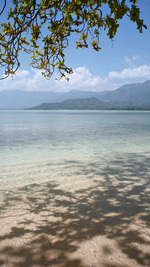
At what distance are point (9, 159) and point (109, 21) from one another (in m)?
11.2

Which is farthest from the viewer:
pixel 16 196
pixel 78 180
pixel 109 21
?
pixel 78 180

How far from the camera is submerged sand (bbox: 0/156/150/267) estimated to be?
4.01 m

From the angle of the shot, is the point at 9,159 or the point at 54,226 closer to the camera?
the point at 54,226

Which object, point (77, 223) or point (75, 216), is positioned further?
point (75, 216)

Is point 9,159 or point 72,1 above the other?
point 72,1

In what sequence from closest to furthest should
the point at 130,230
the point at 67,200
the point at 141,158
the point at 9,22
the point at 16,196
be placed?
1. the point at 130,230
2. the point at 9,22
3. the point at 67,200
4. the point at 16,196
5. the point at 141,158

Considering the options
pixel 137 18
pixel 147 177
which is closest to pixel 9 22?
pixel 137 18

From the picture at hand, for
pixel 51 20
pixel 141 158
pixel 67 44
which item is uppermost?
pixel 51 20

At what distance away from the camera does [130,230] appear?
4930 millimetres

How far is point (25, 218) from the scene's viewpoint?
18.6 ft

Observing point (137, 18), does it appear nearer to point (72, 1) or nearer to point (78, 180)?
point (72, 1)

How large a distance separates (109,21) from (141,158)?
10228 millimetres

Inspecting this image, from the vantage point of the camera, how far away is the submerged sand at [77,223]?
401 cm

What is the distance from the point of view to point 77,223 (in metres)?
5.36
